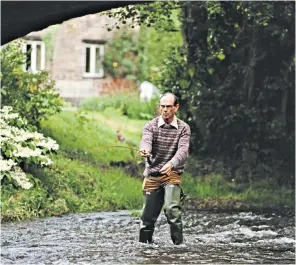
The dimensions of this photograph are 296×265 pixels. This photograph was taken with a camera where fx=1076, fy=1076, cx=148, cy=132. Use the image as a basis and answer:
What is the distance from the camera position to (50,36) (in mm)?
36562

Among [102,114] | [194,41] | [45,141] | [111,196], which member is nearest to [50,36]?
[102,114]

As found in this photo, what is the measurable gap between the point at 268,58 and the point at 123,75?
1695 centimetres

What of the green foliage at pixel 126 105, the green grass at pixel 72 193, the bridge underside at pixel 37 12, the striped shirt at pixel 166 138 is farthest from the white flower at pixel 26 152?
the green foliage at pixel 126 105

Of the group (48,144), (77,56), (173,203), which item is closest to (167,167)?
(173,203)

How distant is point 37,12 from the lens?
10.6 metres

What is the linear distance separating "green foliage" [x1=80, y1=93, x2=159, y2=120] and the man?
17718 mm

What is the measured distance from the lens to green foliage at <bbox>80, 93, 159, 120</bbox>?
30406 mm

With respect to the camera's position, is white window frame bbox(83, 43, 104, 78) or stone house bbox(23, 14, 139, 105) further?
white window frame bbox(83, 43, 104, 78)

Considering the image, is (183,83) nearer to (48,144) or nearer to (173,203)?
(48,144)

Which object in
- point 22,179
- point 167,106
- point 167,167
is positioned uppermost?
point 167,106

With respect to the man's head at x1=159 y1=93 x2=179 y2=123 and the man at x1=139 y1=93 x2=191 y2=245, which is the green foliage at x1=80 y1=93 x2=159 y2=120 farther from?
the man's head at x1=159 y1=93 x2=179 y2=123

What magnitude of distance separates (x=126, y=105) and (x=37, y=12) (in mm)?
20868

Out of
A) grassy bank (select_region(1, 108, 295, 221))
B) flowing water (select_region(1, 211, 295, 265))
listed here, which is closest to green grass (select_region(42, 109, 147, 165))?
grassy bank (select_region(1, 108, 295, 221))

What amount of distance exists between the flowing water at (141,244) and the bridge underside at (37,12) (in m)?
2.56
